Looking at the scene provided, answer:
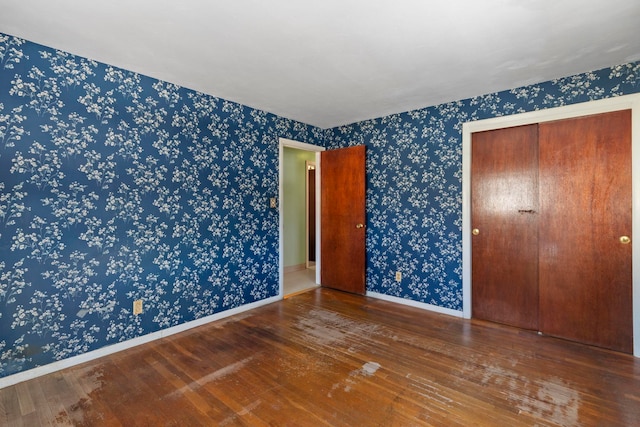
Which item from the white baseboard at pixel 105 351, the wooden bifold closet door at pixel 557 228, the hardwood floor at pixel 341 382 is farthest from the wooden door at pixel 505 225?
the white baseboard at pixel 105 351

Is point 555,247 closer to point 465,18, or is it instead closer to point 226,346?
point 465,18

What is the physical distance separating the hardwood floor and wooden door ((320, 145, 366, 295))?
130 centimetres

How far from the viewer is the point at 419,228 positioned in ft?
12.3

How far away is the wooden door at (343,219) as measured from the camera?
13.9ft

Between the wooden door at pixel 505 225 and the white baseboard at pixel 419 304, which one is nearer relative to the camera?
the wooden door at pixel 505 225

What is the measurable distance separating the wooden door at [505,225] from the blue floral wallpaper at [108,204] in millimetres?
2666

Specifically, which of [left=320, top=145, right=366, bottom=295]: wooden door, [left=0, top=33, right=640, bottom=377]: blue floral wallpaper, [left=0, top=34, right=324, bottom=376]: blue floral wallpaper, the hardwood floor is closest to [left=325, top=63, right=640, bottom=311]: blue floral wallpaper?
[left=0, top=33, right=640, bottom=377]: blue floral wallpaper

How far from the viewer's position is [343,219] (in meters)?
4.44

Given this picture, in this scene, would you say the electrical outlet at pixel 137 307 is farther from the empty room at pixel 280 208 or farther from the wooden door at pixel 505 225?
the wooden door at pixel 505 225

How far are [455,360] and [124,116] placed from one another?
11.6 feet

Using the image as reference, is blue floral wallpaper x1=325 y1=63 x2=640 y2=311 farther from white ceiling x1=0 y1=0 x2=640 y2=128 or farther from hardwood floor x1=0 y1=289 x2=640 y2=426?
hardwood floor x1=0 y1=289 x2=640 y2=426

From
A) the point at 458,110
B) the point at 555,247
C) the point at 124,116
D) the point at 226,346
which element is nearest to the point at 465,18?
the point at 458,110

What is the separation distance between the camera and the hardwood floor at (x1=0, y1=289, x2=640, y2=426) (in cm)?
183

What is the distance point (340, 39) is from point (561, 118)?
7.45 feet
